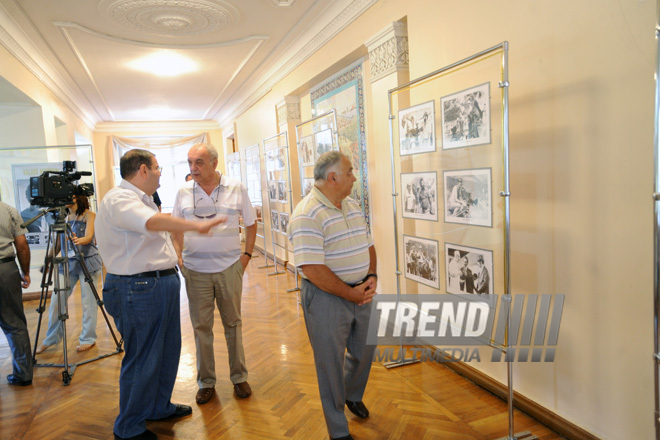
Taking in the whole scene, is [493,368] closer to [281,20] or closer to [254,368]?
[254,368]

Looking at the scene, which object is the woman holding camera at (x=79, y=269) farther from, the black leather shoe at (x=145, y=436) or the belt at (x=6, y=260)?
the black leather shoe at (x=145, y=436)

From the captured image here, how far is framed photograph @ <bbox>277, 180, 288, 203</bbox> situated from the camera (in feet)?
20.4

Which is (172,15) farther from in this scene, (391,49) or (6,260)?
(6,260)

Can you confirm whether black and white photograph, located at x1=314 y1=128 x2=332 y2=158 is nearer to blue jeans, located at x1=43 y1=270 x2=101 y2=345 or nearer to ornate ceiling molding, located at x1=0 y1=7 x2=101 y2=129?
blue jeans, located at x1=43 y1=270 x2=101 y2=345

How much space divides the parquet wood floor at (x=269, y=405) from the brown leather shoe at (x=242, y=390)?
42 millimetres

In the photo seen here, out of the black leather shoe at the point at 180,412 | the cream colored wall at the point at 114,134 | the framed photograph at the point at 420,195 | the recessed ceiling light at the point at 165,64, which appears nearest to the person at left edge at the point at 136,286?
the black leather shoe at the point at 180,412

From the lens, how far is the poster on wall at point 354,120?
4.96m

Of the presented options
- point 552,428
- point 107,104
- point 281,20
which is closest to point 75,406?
point 552,428

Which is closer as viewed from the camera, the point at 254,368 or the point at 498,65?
the point at 498,65

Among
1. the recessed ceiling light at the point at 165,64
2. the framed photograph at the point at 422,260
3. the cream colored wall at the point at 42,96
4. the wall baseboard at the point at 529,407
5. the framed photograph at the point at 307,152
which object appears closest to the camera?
the wall baseboard at the point at 529,407

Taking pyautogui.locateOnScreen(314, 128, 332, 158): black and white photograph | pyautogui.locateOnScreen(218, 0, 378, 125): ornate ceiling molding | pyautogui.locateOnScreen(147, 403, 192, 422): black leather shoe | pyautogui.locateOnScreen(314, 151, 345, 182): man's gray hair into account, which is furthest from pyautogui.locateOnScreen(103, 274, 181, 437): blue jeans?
pyautogui.locateOnScreen(218, 0, 378, 125): ornate ceiling molding

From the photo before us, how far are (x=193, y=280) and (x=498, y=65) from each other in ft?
7.64

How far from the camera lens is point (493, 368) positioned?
2988 mm

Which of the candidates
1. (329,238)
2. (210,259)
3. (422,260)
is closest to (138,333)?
(210,259)
